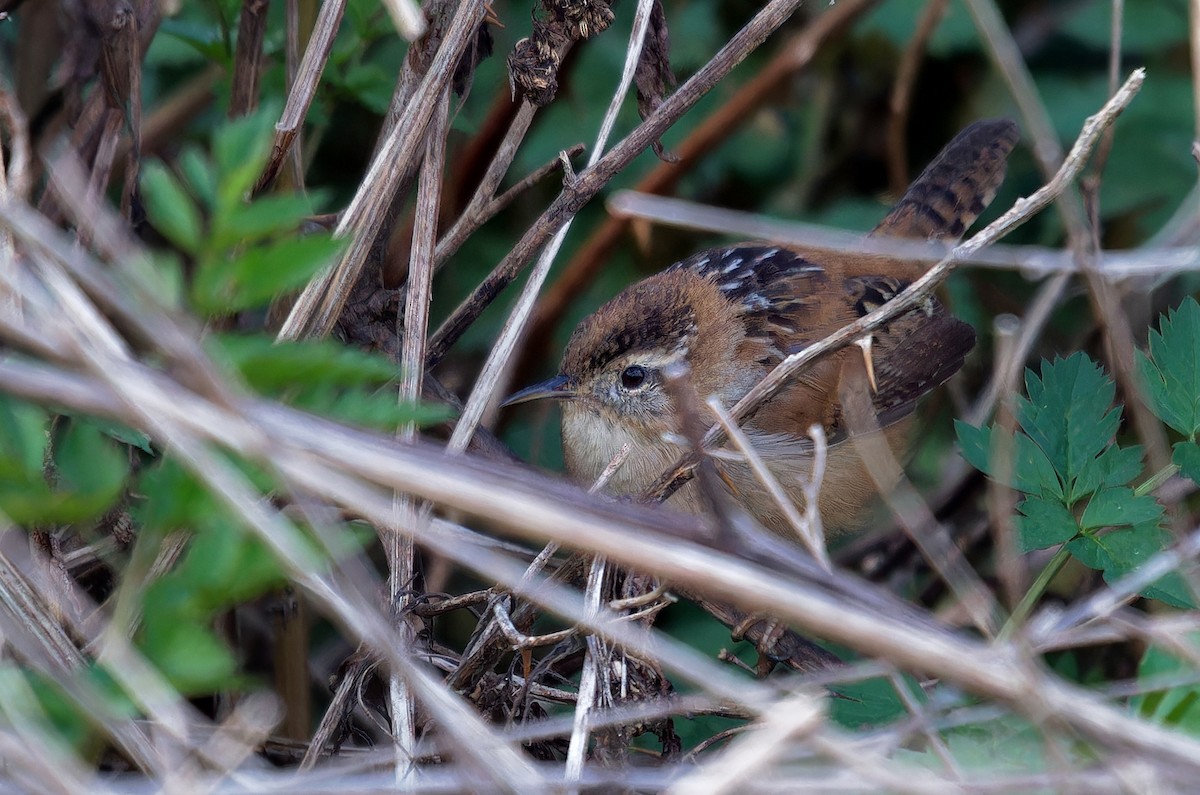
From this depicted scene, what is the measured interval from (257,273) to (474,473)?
360 mm

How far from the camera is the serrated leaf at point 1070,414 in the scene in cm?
233

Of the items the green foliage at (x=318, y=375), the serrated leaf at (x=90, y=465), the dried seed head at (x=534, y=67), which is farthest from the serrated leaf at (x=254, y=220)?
the dried seed head at (x=534, y=67)

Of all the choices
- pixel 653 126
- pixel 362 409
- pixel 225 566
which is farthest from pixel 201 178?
pixel 653 126

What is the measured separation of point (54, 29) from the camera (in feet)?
10.8

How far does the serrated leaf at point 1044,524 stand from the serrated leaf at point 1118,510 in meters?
0.03

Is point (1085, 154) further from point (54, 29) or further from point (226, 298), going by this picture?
point (54, 29)

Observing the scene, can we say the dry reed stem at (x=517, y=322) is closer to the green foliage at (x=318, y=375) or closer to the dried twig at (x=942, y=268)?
the dried twig at (x=942, y=268)

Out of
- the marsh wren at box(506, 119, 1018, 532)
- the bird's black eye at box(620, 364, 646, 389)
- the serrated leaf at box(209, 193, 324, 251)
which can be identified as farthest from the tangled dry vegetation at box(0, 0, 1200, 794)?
the bird's black eye at box(620, 364, 646, 389)

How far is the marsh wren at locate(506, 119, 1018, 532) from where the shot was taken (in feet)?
10.7

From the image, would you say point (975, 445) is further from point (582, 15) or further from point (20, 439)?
point (20, 439)

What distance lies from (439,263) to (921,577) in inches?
70.8

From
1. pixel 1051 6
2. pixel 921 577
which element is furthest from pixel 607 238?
pixel 1051 6

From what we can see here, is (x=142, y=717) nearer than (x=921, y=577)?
Yes

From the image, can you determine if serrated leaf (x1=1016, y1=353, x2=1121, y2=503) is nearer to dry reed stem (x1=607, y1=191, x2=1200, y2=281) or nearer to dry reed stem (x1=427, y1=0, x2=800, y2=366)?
dry reed stem (x1=607, y1=191, x2=1200, y2=281)
